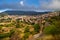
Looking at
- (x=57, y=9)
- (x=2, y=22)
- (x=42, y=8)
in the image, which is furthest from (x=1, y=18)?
(x=57, y=9)

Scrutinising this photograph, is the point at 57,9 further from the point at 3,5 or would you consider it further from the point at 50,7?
the point at 3,5

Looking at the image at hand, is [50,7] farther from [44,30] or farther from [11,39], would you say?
[11,39]

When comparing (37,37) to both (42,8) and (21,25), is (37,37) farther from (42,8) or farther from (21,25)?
(42,8)

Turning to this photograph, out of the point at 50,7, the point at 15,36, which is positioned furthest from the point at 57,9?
the point at 15,36

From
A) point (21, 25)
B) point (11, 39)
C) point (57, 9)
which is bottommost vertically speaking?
point (11, 39)

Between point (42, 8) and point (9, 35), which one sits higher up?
point (42, 8)

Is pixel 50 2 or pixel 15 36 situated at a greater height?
pixel 50 2

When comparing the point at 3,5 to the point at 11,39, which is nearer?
the point at 11,39

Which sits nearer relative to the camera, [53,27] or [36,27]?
[53,27]

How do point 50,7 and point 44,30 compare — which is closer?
point 44,30
